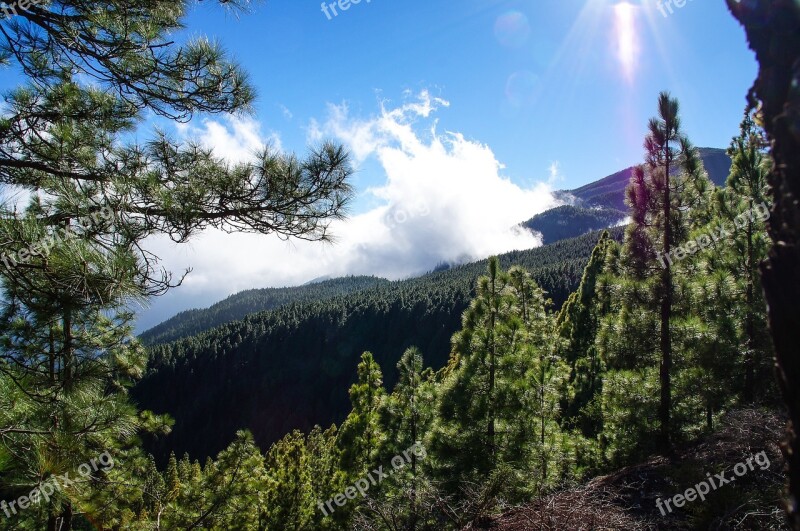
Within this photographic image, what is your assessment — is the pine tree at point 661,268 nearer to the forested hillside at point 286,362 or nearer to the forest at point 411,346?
the forest at point 411,346

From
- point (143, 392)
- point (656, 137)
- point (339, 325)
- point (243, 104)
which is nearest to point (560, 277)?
point (339, 325)

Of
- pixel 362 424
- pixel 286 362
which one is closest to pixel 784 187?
pixel 362 424

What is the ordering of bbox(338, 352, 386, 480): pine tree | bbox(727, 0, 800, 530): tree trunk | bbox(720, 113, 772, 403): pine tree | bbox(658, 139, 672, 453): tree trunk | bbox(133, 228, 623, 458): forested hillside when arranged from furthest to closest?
1. bbox(133, 228, 623, 458): forested hillside
2. bbox(338, 352, 386, 480): pine tree
3. bbox(658, 139, 672, 453): tree trunk
4. bbox(720, 113, 772, 403): pine tree
5. bbox(727, 0, 800, 530): tree trunk

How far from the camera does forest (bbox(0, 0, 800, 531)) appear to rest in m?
2.70

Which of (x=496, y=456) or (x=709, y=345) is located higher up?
(x=709, y=345)

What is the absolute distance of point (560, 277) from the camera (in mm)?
85625

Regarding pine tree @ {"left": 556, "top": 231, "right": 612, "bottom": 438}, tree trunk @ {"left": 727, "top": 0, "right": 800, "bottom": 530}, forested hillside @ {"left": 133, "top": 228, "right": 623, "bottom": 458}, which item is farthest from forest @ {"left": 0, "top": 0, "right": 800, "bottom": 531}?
forested hillside @ {"left": 133, "top": 228, "right": 623, "bottom": 458}

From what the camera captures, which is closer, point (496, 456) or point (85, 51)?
point (85, 51)

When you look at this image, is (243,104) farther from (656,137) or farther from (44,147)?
(656,137)

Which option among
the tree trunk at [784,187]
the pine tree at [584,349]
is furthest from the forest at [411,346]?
the pine tree at [584,349]

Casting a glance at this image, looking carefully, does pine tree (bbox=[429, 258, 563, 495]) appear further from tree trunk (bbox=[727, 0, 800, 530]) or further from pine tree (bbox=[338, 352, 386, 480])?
tree trunk (bbox=[727, 0, 800, 530])

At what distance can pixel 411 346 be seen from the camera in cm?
1017

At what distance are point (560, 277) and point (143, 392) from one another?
110 metres

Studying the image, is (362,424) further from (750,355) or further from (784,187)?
(784,187)
